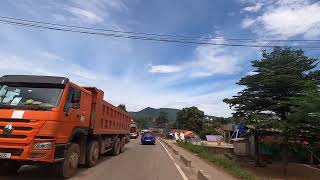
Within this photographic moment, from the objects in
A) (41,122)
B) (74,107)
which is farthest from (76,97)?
(41,122)

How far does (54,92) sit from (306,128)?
2043cm

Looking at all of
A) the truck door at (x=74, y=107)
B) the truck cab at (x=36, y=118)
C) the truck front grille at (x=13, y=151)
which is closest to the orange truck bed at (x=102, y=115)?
the truck door at (x=74, y=107)

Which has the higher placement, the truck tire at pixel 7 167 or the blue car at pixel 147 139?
the blue car at pixel 147 139

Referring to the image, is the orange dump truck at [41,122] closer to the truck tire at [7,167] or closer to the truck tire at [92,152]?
the truck tire at [7,167]

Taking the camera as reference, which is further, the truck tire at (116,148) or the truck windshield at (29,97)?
the truck tire at (116,148)

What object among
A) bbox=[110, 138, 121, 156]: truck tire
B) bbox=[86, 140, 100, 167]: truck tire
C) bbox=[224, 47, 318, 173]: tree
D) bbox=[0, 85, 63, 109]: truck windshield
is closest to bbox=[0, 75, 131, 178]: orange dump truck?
bbox=[0, 85, 63, 109]: truck windshield

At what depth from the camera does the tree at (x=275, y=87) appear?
2977cm

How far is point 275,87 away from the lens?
31.3 m

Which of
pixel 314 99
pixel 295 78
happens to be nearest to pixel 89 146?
pixel 314 99

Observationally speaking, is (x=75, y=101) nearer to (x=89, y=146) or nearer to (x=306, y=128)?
(x=89, y=146)

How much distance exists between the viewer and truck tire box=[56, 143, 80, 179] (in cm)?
1161

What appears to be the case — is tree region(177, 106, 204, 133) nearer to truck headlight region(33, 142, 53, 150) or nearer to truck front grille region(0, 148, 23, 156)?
truck headlight region(33, 142, 53, 150)

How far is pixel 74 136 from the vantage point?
13.1 meters

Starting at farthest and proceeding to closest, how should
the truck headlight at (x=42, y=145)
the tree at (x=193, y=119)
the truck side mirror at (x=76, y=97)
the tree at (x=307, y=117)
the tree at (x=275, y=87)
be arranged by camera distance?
the tree at (x=193, y=119)
the tree at (x=275, y=87)
the tree at (x=307, y=117)
the truck side mirror at (x=76, y=97)
the truck headlight at (x=42, y=145)
